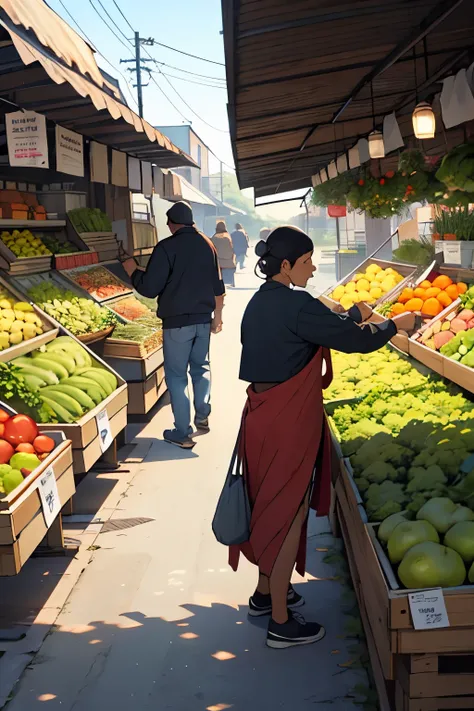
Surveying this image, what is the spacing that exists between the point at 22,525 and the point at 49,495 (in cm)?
47

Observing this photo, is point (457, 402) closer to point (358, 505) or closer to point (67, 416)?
point (358, 505)

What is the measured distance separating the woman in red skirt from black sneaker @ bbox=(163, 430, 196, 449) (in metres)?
3.56

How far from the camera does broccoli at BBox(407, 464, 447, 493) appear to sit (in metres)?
3.45

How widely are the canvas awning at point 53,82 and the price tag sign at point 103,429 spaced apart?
2326 millimetres

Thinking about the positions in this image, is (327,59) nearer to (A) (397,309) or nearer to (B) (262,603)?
(A) (397,309)

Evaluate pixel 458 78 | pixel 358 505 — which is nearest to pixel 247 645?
pixel 358 505

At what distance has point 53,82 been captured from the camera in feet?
20.3

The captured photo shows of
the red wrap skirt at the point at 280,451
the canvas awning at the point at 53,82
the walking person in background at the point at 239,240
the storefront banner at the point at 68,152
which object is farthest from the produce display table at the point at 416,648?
the walking person in background at the point at 239,240

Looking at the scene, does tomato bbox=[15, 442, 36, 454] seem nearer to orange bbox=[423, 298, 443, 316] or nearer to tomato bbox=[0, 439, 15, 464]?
tomato bbox=[0, 439, 15, 464]

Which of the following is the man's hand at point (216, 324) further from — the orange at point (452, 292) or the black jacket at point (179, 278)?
the orange at point (452, 292)

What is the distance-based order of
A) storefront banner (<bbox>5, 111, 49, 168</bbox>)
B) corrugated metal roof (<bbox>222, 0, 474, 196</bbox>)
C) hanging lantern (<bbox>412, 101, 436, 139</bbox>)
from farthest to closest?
storefront banner (<bbox>5, 111, 49, 168</bbox>) → hanging lantern (<bbox>412, 101, 436, 139</bbox>) → corrugated metal roof (<bbox>222, 0, 474, 196</bbox>)

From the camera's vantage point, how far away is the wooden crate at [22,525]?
3.70 meters

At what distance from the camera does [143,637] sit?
3.85m

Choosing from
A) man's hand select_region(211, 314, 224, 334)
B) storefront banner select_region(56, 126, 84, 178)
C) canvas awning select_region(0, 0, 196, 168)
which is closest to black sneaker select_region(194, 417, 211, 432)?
man's hand select_region(211, 314, 224, 334)
